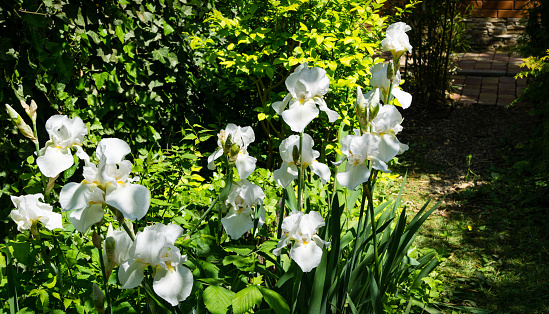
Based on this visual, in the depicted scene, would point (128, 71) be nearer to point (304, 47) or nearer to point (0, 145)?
point (0, 145)

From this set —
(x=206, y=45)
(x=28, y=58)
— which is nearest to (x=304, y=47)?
(x=206, y=45)

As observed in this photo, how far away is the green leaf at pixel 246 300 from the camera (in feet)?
4.06

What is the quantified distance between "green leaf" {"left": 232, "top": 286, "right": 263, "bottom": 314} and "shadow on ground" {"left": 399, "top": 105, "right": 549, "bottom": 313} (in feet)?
4.90

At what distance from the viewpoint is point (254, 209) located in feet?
5.64

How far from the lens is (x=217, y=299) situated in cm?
125

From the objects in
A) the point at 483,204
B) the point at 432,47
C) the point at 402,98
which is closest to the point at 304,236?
the point at 402,98

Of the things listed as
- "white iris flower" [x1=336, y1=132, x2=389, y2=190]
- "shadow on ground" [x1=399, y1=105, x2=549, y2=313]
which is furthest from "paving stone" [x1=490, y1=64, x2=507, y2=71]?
"white iris flower" [x1=336, y1=132, x2=389, y2=190]

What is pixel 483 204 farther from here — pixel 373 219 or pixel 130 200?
pixel 130 200

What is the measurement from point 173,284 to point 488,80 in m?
6.54

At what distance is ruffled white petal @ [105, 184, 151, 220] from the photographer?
1082 millimetres

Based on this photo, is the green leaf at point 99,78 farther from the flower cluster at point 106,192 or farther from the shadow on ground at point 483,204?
the shadow on ground at point 483,204

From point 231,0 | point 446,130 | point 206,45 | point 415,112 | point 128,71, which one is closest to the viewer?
point 128,71

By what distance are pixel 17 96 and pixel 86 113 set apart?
1.60ft

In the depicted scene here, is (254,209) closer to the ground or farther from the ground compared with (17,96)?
closer to the ground
